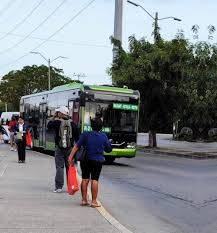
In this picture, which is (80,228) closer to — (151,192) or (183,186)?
(151,192)

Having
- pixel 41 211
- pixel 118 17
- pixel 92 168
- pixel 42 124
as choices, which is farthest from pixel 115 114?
pixel 118 17

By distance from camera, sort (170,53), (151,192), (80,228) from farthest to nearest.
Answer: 1. (170,53)
2. (151,192)
3. (80,228)

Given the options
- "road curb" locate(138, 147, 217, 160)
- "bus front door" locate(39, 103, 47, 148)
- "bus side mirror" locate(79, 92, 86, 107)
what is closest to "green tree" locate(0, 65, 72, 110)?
"road curb" locate(138, 147, 217, 160)

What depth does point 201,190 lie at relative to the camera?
48.8ft

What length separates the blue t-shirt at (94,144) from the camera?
10.7m

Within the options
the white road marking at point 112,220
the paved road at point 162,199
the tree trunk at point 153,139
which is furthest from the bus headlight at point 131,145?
the white road marking at point 112,220

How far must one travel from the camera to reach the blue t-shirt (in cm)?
1066

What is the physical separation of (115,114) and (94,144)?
12501mm

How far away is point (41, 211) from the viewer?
983cm

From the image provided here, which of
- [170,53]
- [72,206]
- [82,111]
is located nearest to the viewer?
[72,206]

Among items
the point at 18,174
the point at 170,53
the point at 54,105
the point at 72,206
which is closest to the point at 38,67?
the point at 170,53

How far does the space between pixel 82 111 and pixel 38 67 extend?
73.7m

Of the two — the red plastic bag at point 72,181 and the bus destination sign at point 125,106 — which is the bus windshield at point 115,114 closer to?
the bus destination sign at point 125,106

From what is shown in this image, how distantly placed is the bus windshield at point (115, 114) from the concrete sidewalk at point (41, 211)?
26.3ft
